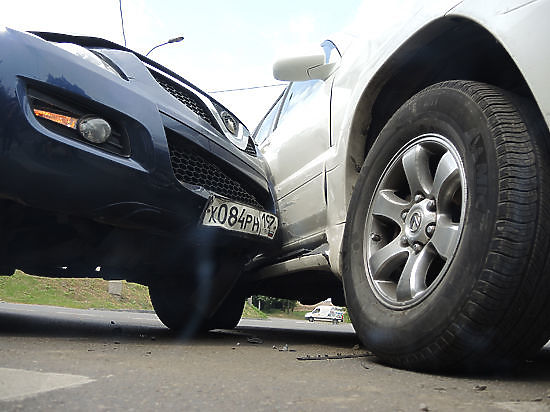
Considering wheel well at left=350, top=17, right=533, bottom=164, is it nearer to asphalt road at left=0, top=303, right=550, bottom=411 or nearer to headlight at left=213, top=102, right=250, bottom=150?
headlight at left=213, top=102, right=250, bottom=150

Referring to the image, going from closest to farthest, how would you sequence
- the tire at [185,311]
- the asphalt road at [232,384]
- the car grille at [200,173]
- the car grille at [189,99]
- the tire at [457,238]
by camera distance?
the asphalt road at [232,384]
the tire at [457,238]
the car grille at [200,173]
the car grille at [189,99]
the tire at [185,311]

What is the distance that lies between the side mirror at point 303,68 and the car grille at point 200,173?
72 cm

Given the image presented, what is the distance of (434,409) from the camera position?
1.21 metres

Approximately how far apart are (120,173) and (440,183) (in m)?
1.23

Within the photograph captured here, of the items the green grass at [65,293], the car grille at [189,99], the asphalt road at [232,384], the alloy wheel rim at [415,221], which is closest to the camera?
the asphalt road at [232,384]

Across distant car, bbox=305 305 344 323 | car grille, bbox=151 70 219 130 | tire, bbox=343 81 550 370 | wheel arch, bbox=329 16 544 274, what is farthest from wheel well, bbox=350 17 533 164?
distant car, bbox=305 305 344 323

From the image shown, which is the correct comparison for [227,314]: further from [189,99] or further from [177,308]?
[189,99]

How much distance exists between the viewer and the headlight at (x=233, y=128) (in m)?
2.84

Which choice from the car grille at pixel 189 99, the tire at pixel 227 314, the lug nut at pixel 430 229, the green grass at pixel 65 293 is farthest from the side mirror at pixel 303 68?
the green grass at pixel 65 293

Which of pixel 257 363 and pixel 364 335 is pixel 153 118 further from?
pixel 364 335

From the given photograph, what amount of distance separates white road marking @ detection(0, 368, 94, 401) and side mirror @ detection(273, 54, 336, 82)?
2.04 meters

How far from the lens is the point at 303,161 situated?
308 centimetres

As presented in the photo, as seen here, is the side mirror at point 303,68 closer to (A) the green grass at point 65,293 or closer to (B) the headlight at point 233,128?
(B) the headlight at point 233,128

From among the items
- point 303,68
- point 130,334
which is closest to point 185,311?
point 130,334
